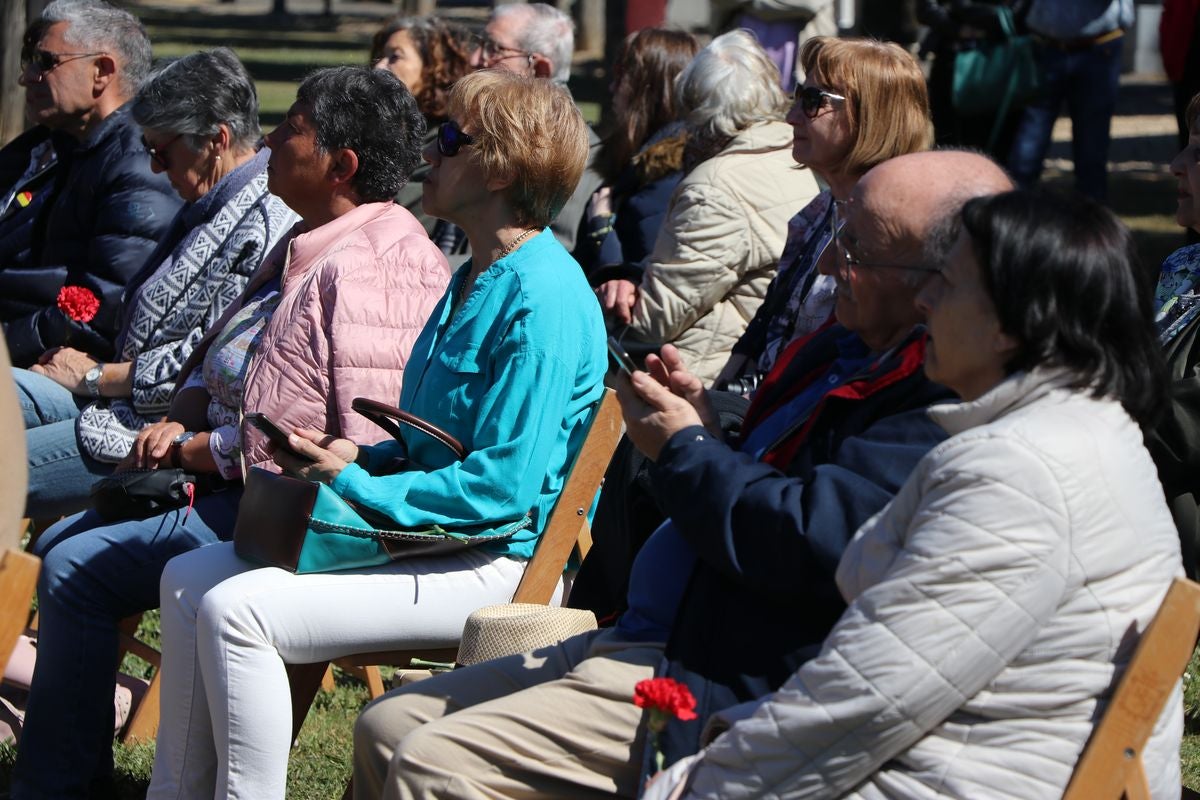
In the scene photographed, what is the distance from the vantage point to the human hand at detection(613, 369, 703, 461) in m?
2.50

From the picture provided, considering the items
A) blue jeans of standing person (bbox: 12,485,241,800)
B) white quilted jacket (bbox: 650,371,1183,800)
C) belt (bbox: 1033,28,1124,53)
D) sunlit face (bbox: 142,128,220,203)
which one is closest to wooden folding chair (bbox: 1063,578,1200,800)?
white quilted jacket (bbox: 650,371,1183,800)

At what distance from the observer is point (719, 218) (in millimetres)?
4723

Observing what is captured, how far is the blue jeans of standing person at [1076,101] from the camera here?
8.70 metres

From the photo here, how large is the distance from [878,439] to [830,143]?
53.1 inches

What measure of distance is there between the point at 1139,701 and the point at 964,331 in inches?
21.5

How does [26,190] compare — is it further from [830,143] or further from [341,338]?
[830,143]

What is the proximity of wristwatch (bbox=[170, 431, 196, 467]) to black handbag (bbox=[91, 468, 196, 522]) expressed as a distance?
0.08m

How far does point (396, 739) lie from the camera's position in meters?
2.64

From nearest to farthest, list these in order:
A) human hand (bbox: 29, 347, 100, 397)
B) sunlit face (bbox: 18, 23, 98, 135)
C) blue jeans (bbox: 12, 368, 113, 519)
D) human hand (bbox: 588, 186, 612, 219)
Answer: blue jeans (bbox: 12, 368, 113, 519), human hand (bbox: 29, 347, 100, 397), sunlit face (bbox: 18, 23, 98, 135), human hand (bbox: 588, 186, 612, 219)

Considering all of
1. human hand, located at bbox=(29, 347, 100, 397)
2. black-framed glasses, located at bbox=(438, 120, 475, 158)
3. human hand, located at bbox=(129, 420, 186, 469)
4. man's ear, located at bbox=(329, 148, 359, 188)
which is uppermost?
black-framed glasses, located at bbox=(438, 120, 475, 158)

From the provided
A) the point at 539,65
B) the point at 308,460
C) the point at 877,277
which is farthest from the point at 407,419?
the point at 539,65

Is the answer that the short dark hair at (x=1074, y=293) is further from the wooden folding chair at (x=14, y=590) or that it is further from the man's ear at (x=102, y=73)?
the man's ear at (x=102, y=73)

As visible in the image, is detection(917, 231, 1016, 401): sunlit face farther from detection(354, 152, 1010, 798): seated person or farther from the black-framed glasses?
the black-framed glasses

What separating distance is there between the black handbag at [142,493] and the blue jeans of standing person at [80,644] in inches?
2.4
